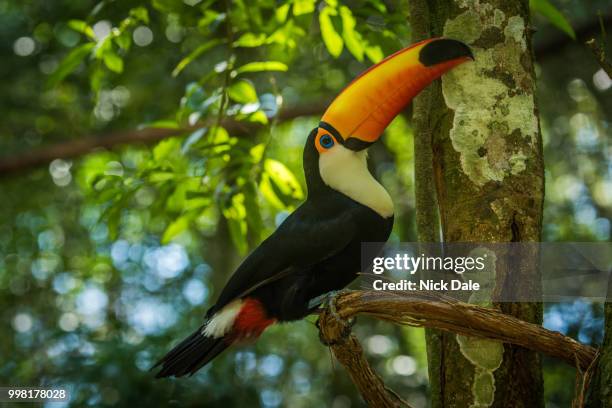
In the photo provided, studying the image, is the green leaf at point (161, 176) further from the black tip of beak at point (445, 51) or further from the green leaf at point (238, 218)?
the black tip of beak at point (445, 51)

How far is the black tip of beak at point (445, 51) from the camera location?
1.88 m

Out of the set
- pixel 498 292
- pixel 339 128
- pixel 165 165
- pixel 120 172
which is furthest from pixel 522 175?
pixel 120 172

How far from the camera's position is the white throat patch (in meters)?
2.19

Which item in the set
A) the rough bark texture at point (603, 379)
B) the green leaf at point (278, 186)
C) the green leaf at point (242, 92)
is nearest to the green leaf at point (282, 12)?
the green leaf at point (242, 92)

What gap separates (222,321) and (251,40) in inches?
40.6

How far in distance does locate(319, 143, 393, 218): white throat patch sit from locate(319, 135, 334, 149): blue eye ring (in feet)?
A: 0.05

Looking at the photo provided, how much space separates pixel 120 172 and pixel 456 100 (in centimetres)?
137

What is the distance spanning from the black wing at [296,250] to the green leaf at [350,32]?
1.99 feet

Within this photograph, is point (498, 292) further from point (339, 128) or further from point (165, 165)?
point (165, 165)

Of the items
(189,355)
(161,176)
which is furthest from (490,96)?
(161,176)

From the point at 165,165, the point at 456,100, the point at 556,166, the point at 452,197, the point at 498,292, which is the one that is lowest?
the point at 498,292

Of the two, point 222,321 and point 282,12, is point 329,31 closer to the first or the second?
point 282,12

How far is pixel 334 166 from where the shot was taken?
7.41 feet

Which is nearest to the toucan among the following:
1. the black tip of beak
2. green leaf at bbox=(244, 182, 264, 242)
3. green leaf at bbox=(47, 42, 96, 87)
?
the black tip of beak
